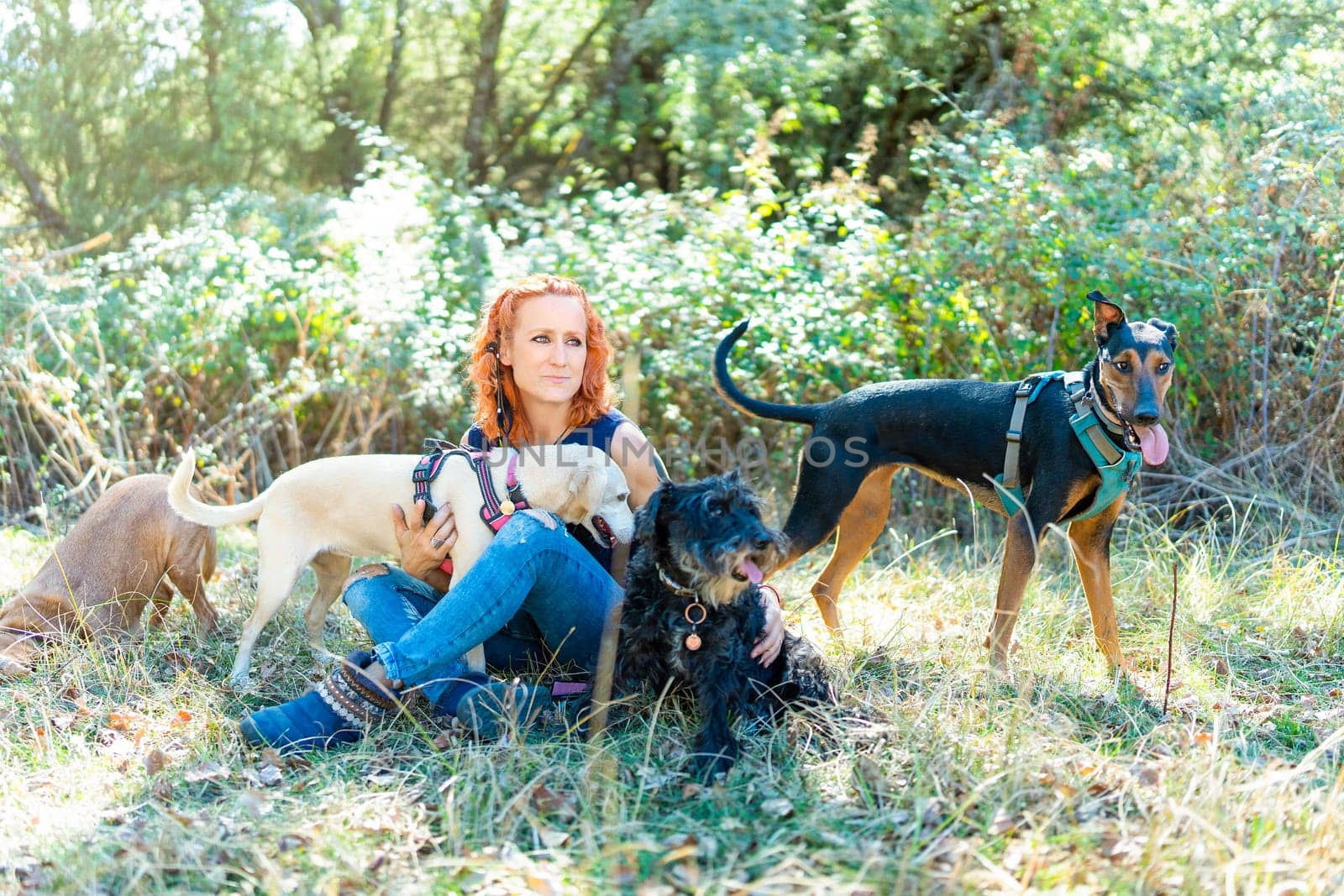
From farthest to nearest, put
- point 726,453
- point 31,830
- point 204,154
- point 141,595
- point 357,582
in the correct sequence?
point 204,154 → point 726,453 → point 141,595 → point 357,582 → point 31,830

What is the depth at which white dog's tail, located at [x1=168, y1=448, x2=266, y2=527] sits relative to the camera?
3604 mm

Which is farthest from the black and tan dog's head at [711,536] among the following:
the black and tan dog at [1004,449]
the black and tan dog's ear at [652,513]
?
the black and tan dog at [1004,449]

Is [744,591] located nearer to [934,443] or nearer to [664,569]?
[664,569]

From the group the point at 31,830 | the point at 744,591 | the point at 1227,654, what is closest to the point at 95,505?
the point at 31,830

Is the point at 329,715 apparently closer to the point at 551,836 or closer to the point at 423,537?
the point at 423,537

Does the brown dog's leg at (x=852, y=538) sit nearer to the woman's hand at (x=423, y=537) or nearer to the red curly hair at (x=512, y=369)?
the red curly hair at (x=512, y=369)

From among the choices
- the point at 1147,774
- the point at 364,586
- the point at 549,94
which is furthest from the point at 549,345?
the point at 549,94

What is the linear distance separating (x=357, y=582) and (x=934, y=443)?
2036mm

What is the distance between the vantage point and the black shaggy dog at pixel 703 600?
2.79 metres

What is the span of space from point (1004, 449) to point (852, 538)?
719 millimetres

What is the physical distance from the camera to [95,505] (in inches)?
163

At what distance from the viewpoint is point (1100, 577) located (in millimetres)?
3619

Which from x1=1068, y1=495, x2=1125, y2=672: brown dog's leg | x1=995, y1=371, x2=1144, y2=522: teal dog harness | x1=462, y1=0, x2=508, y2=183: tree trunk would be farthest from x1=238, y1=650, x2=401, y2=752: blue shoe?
x1=462, y1=0, x2=508, y2=183: tree trunk

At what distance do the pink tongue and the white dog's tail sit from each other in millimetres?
2875
